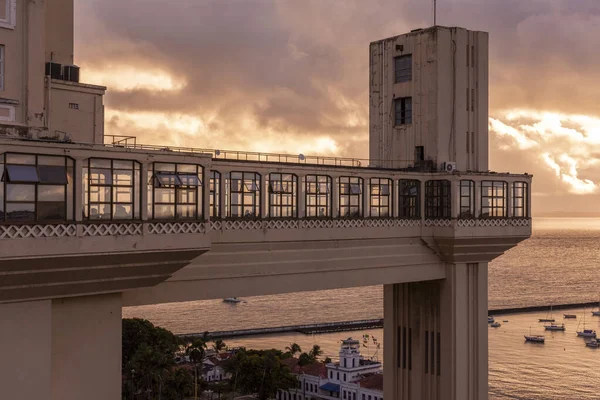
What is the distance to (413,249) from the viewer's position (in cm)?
3372

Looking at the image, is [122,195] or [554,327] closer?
[122,195]

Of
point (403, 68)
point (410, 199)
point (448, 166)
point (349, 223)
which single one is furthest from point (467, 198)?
point (403, 68)

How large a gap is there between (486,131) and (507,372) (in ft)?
288

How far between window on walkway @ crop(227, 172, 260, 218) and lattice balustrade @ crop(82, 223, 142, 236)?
239 inches

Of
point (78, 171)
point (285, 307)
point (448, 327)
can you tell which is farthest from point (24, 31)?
point (285, 307)

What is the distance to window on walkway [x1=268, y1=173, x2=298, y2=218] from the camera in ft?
92.9

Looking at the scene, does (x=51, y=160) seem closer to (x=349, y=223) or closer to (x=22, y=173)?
(x=22, y=173)

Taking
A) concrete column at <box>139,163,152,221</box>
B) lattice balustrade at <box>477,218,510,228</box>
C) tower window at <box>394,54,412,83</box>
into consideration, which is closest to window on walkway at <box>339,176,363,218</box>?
lattice balustrade at <box>477,218,510,228</box>

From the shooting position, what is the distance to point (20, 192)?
19250 millimetres

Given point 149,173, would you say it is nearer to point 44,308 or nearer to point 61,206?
point 61,206

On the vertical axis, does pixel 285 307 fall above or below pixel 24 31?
below

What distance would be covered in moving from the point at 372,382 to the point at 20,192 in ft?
278

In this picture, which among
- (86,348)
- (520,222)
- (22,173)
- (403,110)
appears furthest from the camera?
(403,110)

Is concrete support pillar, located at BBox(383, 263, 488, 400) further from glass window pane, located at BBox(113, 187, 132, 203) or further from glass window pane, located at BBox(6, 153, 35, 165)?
glass window pane, located at BBox(6, 153, 35, 165)
